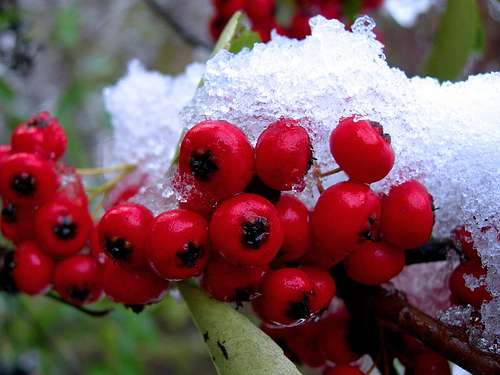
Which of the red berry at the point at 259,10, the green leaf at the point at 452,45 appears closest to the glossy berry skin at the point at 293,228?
the green leaf at the point at 452,45

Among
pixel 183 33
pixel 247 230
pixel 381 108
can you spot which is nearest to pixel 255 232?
pixel 247 230

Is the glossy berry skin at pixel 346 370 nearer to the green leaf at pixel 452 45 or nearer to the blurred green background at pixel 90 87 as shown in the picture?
the blurred green background at pixel 90 87

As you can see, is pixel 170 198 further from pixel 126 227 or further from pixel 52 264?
pixel 52 264

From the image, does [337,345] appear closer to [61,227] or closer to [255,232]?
[255,232]

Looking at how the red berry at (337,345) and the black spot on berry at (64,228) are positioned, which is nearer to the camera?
the red berry at (337,345)

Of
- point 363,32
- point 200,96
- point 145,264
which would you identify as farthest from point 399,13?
point 145,264

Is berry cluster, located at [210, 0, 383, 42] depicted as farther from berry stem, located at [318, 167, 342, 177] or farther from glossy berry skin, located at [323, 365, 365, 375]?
glossy berry skin, located at [323, 365, 365, 375]
